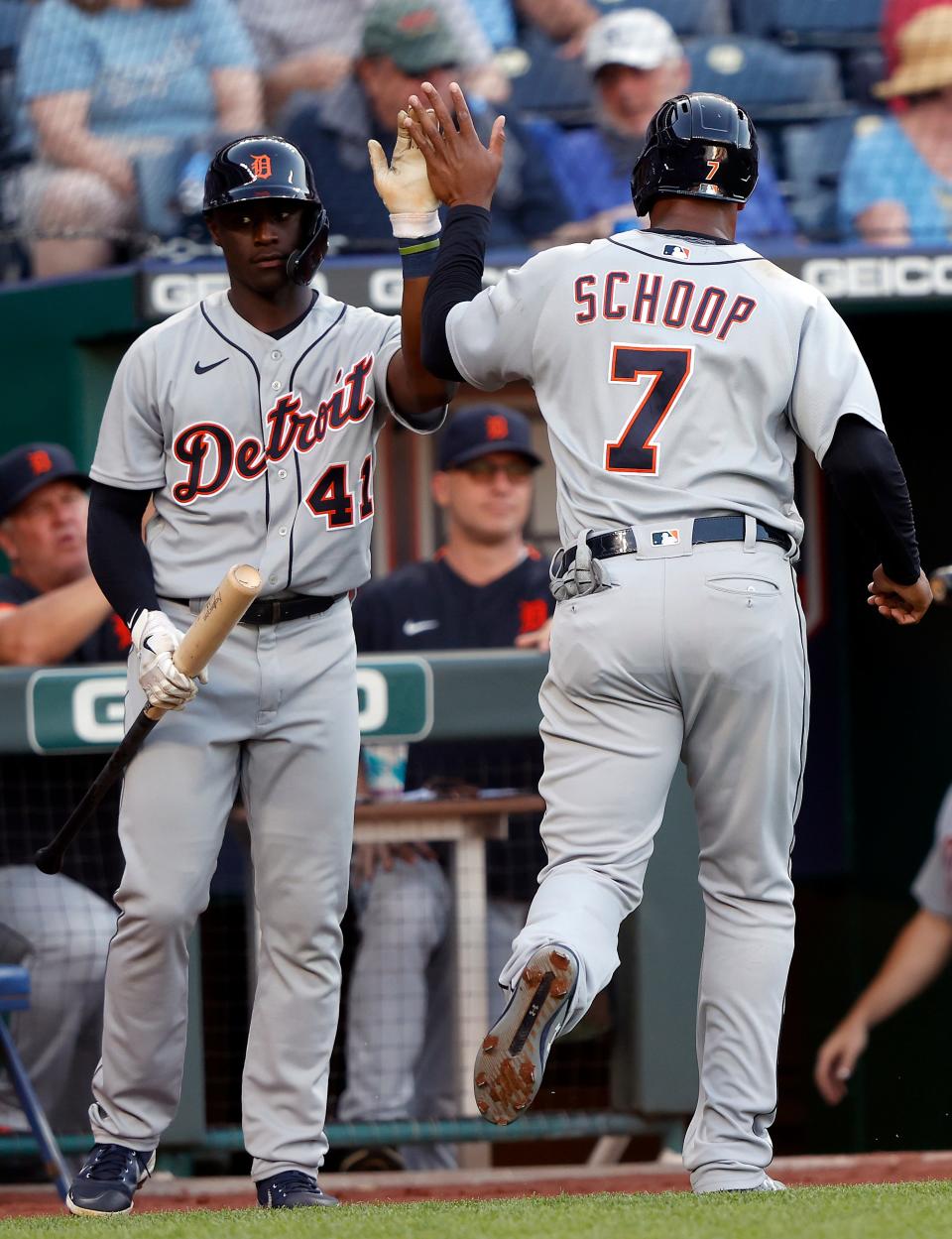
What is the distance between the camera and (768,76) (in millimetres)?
6551

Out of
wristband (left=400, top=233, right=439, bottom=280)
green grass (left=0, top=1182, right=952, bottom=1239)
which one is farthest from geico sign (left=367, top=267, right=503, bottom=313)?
green grass (left=0, top=1182, right=952, bottom=1239)

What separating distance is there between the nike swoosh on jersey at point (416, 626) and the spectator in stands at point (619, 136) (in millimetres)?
1659

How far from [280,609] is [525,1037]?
0.95m

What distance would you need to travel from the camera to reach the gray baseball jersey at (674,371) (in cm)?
283

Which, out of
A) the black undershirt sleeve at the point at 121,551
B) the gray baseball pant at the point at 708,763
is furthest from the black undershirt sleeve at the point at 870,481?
the black undershirt sleeve at the point at 121,551

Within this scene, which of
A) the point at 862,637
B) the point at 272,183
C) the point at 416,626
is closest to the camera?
the point at 272,183

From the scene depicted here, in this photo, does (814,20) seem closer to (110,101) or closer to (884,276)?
(884,276)

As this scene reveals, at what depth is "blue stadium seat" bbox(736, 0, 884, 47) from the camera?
664cm

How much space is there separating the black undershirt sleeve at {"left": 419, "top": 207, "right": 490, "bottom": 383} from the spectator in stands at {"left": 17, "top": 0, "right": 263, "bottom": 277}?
306 centimetres

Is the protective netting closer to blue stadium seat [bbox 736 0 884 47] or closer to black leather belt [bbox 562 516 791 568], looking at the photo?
black leather belt [bbox 562 516 791 568]

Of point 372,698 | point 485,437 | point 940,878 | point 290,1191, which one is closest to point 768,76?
point 485,437

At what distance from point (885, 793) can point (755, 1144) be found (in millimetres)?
4145

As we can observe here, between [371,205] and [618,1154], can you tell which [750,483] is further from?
[371,205]

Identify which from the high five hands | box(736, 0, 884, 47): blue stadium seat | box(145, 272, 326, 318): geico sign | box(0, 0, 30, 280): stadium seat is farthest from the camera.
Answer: box(736, 0, 884, 47): blue stadium seat
